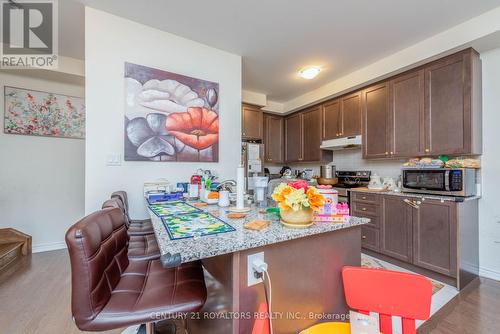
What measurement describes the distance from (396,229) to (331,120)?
1.95 meters

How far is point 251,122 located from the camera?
4.00m

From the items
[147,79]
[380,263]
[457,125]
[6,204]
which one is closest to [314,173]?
[380,263]

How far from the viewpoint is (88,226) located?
84 cm

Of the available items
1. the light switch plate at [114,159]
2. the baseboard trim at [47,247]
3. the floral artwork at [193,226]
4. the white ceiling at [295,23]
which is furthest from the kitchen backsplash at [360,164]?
the baseboard trim at [47,247]

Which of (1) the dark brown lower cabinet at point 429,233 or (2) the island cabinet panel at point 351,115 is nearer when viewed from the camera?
(1) the dark brown lower cabinet at point 429,233

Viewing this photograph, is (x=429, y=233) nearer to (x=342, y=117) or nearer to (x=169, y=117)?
(x=342, y=117)

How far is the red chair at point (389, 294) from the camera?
766 mm

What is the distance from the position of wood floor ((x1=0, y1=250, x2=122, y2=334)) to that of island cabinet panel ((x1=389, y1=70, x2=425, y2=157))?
3.35 m

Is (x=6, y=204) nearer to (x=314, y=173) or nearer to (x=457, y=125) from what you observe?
(x=314, y=173)

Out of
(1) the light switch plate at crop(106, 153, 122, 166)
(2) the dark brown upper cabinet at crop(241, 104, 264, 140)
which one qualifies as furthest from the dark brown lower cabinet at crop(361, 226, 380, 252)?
(1) the light switch plate at crop(106, 153, 122, 166)

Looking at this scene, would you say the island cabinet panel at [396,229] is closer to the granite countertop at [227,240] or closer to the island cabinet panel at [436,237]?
the island cabinet panel at [436,237]

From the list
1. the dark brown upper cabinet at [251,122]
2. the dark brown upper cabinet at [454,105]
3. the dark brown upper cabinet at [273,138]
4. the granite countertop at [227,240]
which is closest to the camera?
the granite countertop at [227,240]

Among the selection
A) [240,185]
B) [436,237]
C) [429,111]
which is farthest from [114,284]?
[429,111]

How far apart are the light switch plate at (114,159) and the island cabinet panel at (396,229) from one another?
9.77 ft
